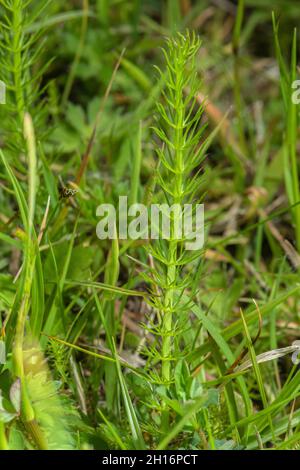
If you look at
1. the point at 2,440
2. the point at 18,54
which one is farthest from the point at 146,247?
the point at 18,54

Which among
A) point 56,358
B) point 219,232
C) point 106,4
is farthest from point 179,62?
point 106,4

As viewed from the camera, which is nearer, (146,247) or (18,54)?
(146,247)

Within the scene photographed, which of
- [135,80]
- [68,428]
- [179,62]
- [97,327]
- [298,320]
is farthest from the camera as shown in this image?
[135,80]

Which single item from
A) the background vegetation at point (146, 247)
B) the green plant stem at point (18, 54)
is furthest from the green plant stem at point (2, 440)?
the green plant stem at point (18, 54)

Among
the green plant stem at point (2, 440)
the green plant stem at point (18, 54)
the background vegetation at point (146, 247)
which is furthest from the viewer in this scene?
the green plant stem at point (18, 54)

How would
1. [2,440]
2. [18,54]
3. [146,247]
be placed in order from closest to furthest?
[2,440] → [146,247] → [18,54]

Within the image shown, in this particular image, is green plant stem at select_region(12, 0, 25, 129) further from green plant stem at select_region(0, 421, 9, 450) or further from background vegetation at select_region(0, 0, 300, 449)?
green plant stem at select_region(0, 421, 9, 450)

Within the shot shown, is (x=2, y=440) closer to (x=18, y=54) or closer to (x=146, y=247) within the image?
(x=146, y=247)

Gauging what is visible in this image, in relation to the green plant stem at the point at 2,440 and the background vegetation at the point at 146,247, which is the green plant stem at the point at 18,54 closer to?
the background vegetation at the point at 146,247

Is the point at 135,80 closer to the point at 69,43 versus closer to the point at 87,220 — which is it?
the point at 69,43
